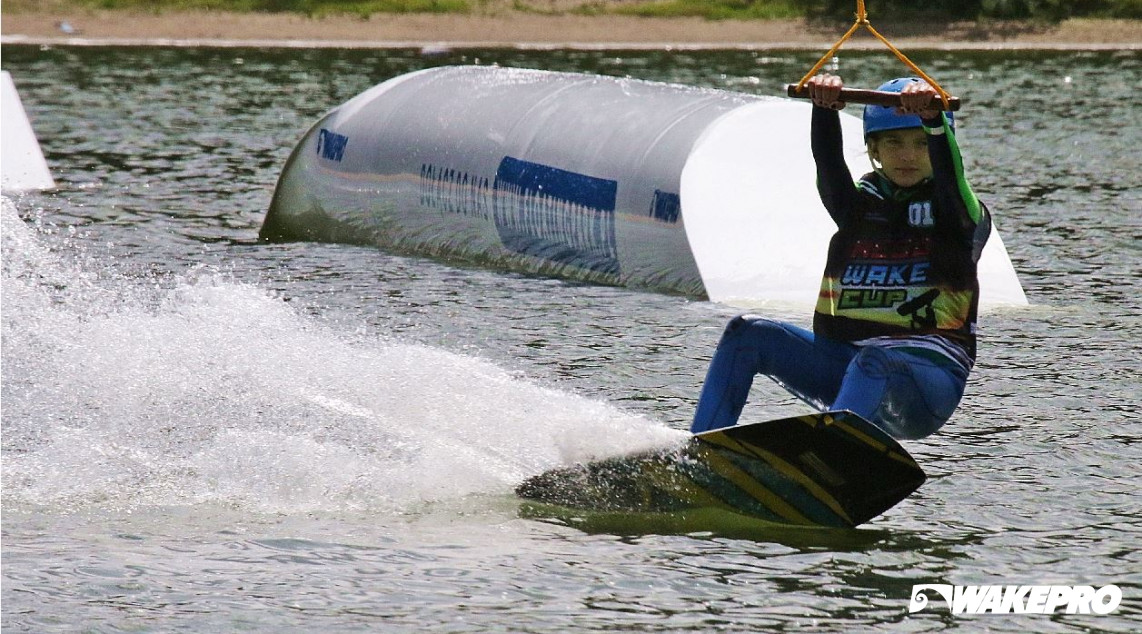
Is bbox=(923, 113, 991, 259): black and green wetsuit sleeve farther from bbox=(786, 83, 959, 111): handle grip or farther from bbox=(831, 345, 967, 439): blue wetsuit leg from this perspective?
bbox=(831, 345, 967, 439): blue wetsuit leg

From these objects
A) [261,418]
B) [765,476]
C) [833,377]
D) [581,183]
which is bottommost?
[261,418]

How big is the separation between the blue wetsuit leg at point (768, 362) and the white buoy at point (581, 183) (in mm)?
4863

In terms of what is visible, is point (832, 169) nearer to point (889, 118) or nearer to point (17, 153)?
point (889, 118)

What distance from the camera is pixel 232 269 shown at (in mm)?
12953

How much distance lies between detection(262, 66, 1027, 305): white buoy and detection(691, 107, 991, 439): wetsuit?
4877mm

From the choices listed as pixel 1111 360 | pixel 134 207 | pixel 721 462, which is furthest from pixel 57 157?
pixel 721 462

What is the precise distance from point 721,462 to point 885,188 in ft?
3.73

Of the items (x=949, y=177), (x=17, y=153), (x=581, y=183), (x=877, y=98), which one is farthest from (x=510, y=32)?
(x=877, y=98)

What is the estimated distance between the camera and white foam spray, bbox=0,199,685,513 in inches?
275

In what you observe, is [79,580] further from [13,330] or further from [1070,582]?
[13,330]

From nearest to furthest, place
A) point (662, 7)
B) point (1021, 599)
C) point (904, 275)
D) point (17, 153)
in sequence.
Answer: point (1021, 599), point (904, 275), point (17, 153), point (662, 7)

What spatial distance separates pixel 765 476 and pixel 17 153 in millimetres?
12882

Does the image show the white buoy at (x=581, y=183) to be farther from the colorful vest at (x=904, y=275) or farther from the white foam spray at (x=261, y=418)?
the colorful vest at (x=904, y=275)

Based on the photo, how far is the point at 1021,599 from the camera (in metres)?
5.80
